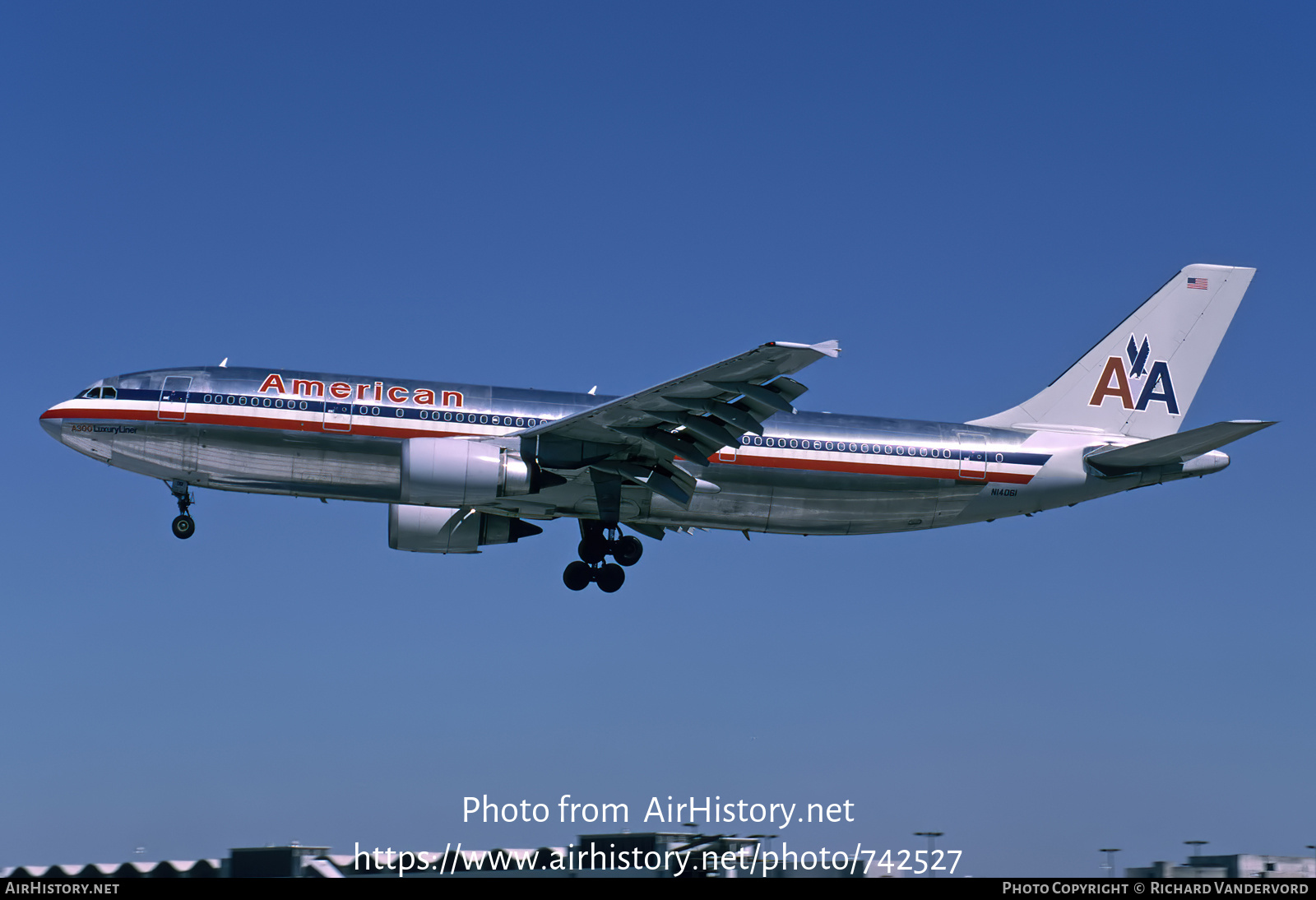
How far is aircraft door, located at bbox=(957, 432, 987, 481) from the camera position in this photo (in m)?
32.6

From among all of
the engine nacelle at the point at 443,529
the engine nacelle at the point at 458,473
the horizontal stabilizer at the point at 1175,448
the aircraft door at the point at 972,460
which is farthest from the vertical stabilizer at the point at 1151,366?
the engine nacelle at the point at 443,529

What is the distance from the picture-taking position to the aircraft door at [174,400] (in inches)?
1207

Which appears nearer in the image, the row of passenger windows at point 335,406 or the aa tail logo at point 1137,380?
the row of passenger windows at point 335,406

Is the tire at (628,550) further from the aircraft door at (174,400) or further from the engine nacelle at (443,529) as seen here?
the aircraft door at (174,400)

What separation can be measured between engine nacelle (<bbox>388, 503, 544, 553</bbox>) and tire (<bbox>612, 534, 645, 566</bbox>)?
284 centimetres

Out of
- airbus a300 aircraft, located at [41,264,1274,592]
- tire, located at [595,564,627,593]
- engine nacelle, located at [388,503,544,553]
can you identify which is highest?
airbus a300 aircraft, located at [41,264,1274,592]

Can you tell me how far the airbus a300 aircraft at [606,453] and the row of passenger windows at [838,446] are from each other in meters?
0.04

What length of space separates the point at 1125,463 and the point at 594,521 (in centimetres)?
1263

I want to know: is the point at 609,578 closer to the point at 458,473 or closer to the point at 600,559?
the point at 600,559

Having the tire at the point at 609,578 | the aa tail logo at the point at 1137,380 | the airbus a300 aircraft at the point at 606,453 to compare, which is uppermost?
the aa tail logo at the point at 1137,380

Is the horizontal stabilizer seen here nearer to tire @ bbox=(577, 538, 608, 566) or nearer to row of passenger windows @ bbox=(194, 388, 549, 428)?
tire @ bbox=(577, 538, 608, 566)

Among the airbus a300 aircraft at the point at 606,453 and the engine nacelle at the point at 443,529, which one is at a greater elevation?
the airbus a300 aircraft at the point at 606,453

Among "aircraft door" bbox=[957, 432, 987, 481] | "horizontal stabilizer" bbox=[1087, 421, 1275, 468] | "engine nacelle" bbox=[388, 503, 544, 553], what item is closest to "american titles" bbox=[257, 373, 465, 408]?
"engine nacelle" bbox=[388, 503, 544, 553]

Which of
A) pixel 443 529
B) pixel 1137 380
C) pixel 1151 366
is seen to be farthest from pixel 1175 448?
pixel 443 529
